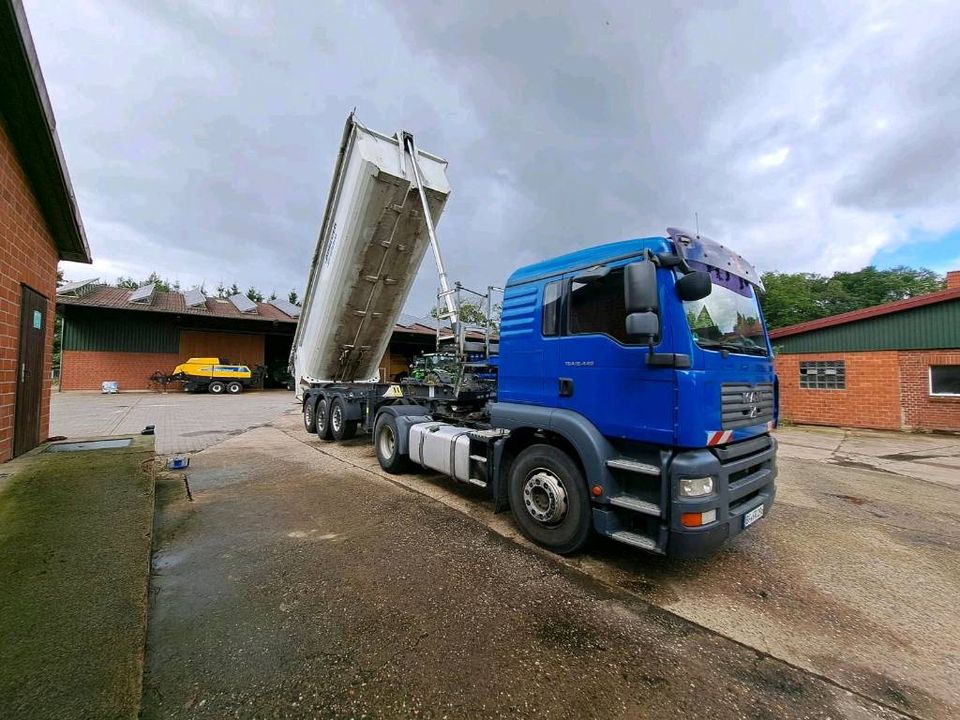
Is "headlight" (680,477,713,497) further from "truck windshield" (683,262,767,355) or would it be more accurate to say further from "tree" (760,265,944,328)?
"tree" (760,265,944,328)

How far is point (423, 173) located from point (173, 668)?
6090 millimetres

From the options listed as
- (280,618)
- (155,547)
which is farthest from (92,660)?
(155,547)

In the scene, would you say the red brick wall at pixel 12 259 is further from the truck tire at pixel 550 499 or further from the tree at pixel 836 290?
the tree at pixel 836 290

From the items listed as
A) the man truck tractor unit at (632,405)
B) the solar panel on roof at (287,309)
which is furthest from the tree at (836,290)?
the man truck tractor unit at (632,405)

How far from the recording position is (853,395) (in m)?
13.1

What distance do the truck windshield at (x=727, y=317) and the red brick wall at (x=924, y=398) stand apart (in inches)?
488

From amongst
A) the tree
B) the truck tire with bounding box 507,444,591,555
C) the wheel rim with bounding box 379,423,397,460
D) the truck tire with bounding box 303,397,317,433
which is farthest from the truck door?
the tree

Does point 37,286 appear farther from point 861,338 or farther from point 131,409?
point 861,338

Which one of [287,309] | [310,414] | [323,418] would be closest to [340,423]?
[323,418]

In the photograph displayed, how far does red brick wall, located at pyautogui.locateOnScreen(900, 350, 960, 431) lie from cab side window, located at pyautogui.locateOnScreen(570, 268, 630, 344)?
548 inches

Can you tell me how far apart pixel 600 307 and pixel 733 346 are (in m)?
1.06

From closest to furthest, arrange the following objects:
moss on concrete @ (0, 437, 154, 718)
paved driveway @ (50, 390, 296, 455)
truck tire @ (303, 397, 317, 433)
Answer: moss on concrete @ (0, 437, 154, 718) → truck tire @ (303, 397, 317, 433) → paved driveway @ (50, 390, 296, 455)

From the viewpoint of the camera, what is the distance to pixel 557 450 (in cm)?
360

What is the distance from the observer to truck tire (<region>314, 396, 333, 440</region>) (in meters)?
8.72
